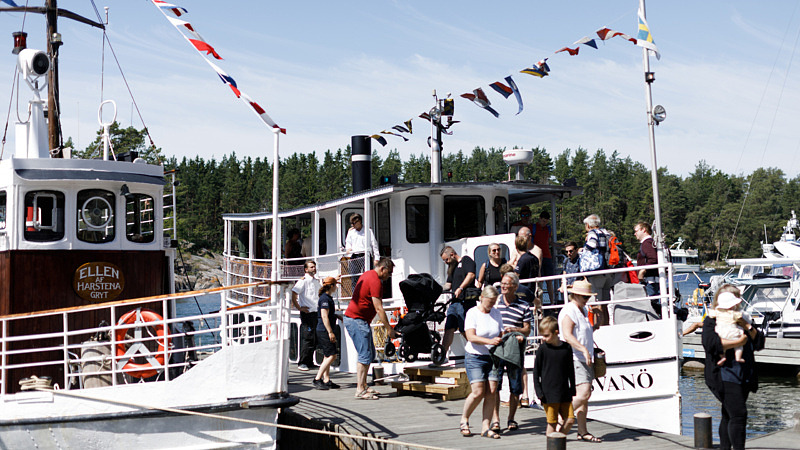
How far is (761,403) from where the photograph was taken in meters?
19.7

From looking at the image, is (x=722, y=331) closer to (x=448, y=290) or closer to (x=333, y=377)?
(x=448, y=290)

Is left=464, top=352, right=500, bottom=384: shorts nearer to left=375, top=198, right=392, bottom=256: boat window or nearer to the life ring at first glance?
the life ring

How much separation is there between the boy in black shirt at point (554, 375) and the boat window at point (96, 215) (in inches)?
233

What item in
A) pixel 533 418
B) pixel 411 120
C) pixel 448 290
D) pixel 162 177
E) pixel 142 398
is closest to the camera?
pixel 142 398

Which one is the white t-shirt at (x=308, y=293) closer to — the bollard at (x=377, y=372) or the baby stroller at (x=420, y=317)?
the bollard at (x=377, y=372)

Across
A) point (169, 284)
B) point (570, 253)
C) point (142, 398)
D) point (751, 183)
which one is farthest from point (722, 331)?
point (751, 183)

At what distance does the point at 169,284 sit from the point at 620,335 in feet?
20.9

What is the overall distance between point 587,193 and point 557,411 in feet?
368

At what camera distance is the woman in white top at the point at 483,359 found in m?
9.23

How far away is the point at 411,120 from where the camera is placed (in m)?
17.3

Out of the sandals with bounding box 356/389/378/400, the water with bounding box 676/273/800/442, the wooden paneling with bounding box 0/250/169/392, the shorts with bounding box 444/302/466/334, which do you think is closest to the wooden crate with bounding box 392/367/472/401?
the sandals with bounding box 356/389/378/400

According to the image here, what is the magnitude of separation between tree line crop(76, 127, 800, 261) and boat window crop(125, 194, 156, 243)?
3012 inches

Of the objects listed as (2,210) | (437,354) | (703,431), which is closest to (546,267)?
(437,354)

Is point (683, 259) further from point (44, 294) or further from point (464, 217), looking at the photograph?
point (44, 294)
